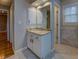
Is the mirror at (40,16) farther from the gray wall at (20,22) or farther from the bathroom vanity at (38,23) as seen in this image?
Answer: the gray wall at (20,22)

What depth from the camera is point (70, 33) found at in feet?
16.9

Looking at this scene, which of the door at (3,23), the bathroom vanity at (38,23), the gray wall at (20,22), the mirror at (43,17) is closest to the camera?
the bathroom vanity at (38,23)

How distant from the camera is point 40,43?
305cm

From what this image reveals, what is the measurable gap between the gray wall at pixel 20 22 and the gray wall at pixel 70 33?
82.6 inches

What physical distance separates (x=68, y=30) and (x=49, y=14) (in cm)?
169

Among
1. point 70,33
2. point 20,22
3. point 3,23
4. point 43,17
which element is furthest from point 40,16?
point 3,23

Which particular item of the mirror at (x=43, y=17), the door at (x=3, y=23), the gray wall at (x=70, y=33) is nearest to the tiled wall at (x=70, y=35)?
the gray wall at (x=70, y=33)

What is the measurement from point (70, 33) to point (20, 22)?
99.6 inches

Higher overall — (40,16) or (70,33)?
(40,16)

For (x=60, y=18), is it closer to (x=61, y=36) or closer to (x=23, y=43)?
(x=61, y=36)

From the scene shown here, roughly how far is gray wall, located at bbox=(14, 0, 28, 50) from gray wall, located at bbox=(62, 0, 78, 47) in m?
2.10

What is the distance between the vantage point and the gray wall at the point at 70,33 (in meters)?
4.94

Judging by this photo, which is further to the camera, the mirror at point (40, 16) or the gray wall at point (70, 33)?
the gray wall at point (70, 33)

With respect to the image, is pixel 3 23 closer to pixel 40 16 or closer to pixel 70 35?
pixel 40 16
